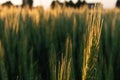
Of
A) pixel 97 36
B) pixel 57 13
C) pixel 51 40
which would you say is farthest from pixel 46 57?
pixel 57 13

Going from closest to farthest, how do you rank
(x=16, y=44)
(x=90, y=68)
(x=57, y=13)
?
1. (x=90, y=68)
2. (x=16, y=44)
3. (x=57, y=13)

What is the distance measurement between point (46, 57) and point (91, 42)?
Answer: 50 centimetres

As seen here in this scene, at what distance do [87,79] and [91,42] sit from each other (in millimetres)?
46

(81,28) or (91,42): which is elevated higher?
(91,42)

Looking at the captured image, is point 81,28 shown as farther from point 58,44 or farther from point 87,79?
point 87,79

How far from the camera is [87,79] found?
0.39 m

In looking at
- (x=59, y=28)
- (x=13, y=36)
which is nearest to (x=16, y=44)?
(x=13, y=36)

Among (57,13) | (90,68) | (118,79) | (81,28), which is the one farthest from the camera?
(57,13)

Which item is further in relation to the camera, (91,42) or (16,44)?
(16,44)

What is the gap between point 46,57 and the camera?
89cm

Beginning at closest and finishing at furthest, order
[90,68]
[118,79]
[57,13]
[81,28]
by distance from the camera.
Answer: [90,68] → [118,79] → [81,28] → [57,13]

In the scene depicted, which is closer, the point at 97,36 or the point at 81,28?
the point at 97,36

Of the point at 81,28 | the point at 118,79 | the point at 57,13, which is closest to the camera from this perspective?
the point at 118,79

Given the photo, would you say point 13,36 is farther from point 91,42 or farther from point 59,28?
point 91,42
